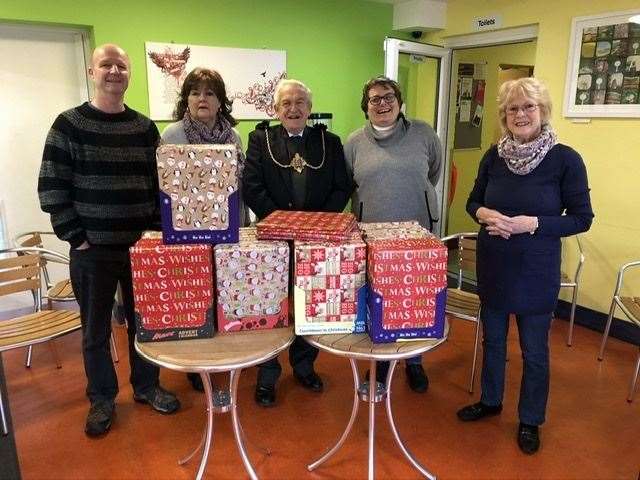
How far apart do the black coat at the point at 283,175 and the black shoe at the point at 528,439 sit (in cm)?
125

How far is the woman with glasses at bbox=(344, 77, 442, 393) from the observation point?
239cm

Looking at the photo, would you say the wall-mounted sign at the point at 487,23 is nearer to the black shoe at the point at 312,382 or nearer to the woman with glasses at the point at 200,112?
the woman with glasses at the point at 200,112

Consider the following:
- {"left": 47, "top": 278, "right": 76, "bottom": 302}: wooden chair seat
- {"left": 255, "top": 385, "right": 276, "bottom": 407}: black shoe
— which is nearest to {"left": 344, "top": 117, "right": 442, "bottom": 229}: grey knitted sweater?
{"left": 255, "top": 385, "right": 276, "bottom": 407}: black shoe

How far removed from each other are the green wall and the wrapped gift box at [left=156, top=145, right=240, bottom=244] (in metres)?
2.19

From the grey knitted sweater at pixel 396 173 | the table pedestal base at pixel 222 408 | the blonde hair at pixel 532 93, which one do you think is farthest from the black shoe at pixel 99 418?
the blonde hair at pixel 532 93

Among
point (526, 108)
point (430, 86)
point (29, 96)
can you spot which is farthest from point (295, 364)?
point (430, 86)

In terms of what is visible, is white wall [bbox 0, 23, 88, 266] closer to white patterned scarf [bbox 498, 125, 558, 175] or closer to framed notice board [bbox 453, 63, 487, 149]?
white patterned scarf [bbox 498, 125, 558, 175]

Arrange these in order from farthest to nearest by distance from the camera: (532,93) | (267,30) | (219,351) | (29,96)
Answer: (267,30), (29,96), (532,93), (219,351)

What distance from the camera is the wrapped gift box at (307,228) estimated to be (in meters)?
1.61

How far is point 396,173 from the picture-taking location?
2.39m

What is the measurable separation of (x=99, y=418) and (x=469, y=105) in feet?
13.9

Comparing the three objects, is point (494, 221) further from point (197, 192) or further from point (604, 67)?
point (604, 67)

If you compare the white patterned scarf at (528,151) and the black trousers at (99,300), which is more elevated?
the white patterned scarf at (528,151)

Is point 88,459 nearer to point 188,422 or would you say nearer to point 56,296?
point 188,422
